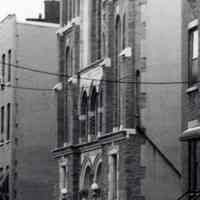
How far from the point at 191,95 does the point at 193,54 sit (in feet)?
5.96

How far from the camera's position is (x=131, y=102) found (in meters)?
38.9

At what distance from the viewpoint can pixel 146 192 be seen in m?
38.2

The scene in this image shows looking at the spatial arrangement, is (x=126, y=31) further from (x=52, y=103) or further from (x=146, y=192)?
(x=52, y=103)

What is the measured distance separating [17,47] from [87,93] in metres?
13.6

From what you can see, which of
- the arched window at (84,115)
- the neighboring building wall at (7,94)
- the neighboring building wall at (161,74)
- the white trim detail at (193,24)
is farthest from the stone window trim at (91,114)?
the neighboring building wall at (7,94)

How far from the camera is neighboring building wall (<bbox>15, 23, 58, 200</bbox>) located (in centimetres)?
5638

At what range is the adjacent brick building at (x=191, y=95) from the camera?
33969mm

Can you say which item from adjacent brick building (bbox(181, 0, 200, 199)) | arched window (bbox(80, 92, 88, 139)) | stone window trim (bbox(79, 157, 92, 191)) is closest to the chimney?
arched window (bbox(80, 92, 88, 139))

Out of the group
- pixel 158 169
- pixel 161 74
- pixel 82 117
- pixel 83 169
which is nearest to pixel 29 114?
pixel 82 117

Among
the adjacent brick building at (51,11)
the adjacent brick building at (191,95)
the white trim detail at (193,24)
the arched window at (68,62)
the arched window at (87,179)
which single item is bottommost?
the arched window at (87,179)

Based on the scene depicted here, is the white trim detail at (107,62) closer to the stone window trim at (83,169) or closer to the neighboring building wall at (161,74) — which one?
the neighboring building wall at (161,74)

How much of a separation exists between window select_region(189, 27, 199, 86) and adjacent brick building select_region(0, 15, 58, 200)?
21.3 metres

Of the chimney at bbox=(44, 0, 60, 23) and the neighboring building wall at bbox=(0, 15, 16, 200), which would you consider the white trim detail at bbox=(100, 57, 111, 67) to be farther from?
the chimney at bbox=(44, 0, 60, 23)

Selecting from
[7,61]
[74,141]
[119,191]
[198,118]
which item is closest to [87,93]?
[74,141]
